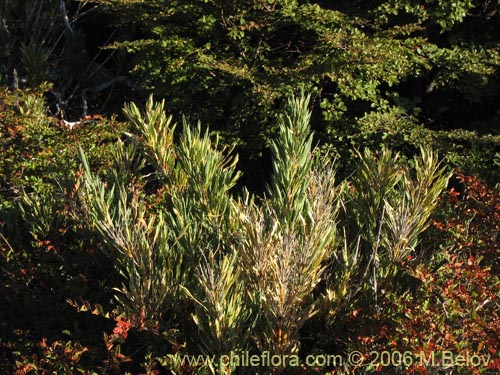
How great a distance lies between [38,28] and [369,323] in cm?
782

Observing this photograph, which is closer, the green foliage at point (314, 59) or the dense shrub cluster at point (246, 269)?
the dense shrub cluster at point (246, 269)

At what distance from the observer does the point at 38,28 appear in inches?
376

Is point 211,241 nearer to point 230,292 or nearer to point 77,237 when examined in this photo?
point 230,292

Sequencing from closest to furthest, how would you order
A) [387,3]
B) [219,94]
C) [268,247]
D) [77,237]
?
[268,247]
[77,237]
[387,3]
[219,94]

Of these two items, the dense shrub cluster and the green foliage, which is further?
the green foliage

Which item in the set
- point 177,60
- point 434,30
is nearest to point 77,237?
point 177,60

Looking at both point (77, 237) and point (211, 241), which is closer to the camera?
point (211, 241)

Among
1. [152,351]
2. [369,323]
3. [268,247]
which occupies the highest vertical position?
[268,247]

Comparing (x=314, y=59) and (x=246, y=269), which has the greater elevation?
(x=314, y=59)

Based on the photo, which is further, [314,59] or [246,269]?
[314,59]

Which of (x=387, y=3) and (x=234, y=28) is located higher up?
(x=387, y=3)

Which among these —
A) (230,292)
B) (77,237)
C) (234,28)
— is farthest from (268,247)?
(234,28)

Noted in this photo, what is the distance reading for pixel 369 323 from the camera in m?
Answer: 3.29

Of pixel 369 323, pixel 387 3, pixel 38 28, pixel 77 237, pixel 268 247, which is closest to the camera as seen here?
pixel 268 247
